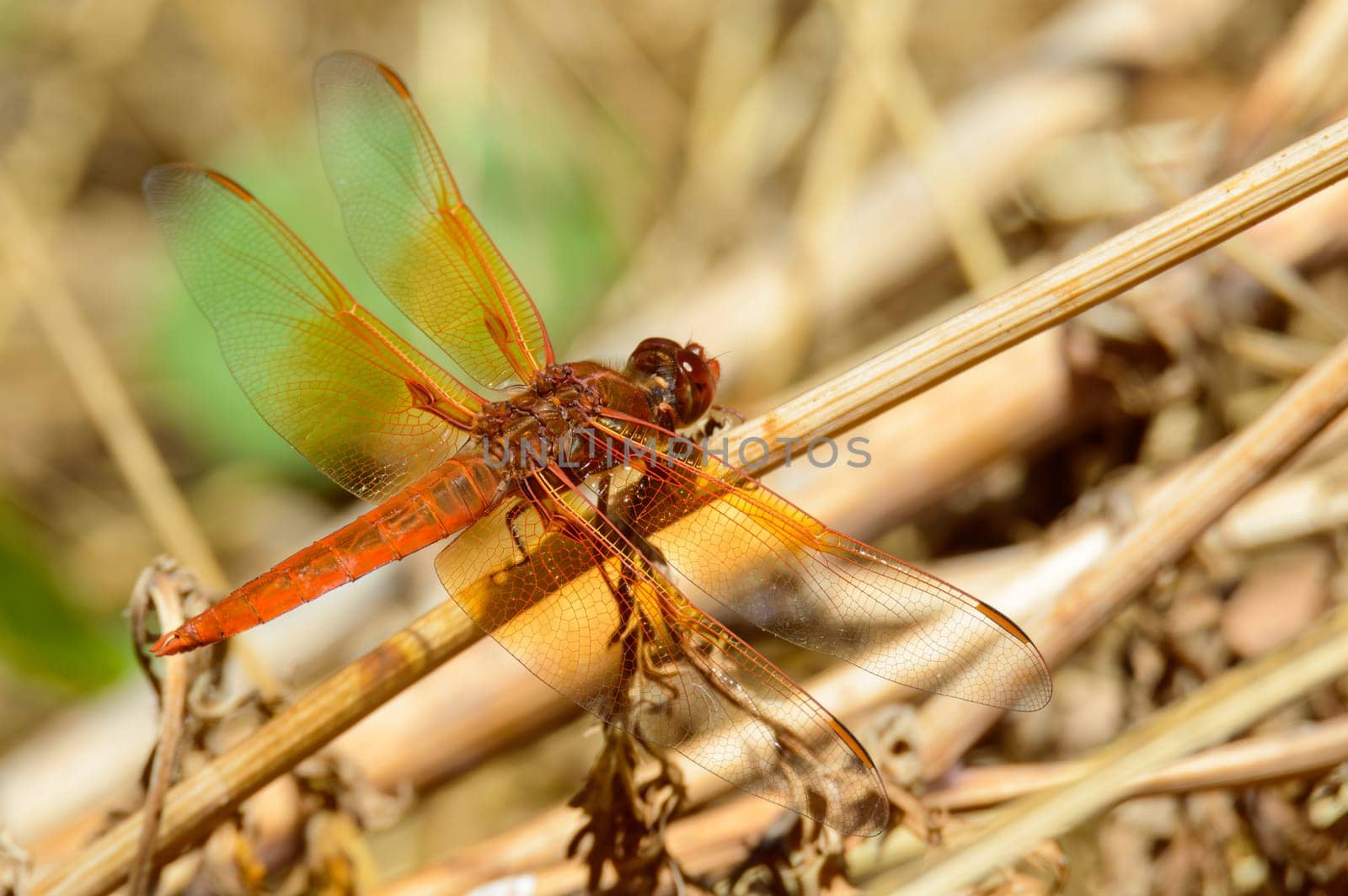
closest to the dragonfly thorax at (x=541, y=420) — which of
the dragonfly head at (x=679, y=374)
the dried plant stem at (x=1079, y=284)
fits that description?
the dragonfly head at (x=679, y=374)

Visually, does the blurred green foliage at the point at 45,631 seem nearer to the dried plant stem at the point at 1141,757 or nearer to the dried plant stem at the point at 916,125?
the dried plant stem at the point at 1141,757

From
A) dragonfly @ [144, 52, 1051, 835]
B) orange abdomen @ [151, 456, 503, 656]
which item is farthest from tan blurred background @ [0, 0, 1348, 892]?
dragonfly @ [144, 52, 1051, 835]

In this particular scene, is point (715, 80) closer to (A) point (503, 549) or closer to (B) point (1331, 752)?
(A) point (503, 549)

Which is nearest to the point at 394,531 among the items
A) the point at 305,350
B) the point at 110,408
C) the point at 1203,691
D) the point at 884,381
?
the point at 305,350

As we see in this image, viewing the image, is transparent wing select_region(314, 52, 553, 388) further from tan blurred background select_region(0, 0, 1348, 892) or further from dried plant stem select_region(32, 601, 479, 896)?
dried plant stem select_region(32, 601, 479, 896)

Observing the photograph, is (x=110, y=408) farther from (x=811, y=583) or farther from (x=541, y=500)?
(x=811, y=583)

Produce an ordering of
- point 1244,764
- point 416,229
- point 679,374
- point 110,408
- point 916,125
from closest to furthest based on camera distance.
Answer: point 1244,764 → point 679,374 → point 416,229 → point 110,408 → point 916,125

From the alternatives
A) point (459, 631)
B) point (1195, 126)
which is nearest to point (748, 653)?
point (459, 631)
